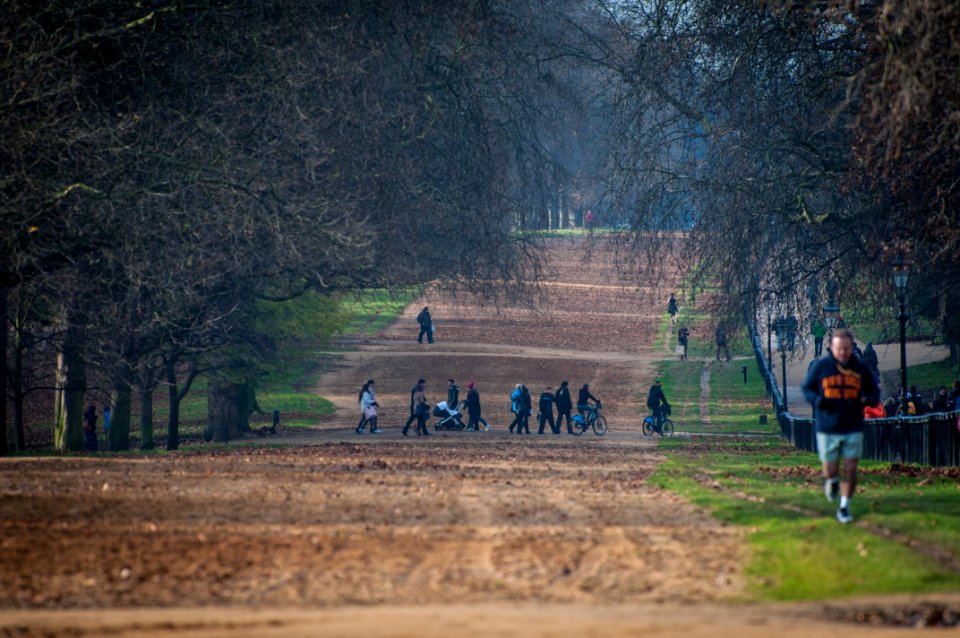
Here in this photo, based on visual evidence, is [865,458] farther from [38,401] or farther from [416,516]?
[38,401]

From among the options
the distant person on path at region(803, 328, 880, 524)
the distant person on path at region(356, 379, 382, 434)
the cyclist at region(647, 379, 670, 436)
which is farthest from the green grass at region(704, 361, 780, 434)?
the distant person on path at region(803, 328, 880, 524)

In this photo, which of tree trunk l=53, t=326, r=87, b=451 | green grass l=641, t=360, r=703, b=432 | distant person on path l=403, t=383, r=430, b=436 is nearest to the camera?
tree trunk l=53, t=326, r=87, b=451

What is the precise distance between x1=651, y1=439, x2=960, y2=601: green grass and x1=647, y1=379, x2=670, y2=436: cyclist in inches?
627

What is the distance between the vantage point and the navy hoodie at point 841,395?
39.9ft

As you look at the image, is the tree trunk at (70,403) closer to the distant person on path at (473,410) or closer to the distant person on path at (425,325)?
the distant person on path at (473,410)

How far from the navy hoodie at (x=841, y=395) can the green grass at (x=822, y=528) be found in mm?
954

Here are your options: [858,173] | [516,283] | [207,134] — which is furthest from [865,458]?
[207,134]

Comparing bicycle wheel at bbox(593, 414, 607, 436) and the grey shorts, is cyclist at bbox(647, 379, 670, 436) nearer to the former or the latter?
bicycle wheel at bbox(593, 414, 607, 436)

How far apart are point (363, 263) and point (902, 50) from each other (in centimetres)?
1332

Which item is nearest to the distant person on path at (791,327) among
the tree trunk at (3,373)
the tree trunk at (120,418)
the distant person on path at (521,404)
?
the distant person on path at (521,404)

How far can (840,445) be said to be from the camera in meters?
12.3

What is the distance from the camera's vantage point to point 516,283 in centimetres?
2934

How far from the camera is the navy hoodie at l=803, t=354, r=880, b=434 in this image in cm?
1216

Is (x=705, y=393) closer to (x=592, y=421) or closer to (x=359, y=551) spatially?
(x=592, y=421)
